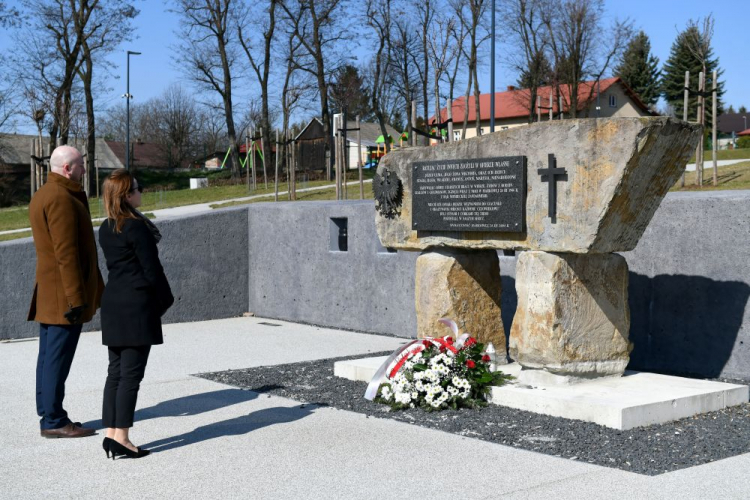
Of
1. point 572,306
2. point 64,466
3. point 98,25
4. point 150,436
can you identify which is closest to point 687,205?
point 572,306

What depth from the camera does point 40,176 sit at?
21.8m

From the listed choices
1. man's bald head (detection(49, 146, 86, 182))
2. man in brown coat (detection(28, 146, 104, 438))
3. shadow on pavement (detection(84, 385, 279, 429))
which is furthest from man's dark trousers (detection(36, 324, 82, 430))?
man's bald head (detection(49, 146, 86, 182))

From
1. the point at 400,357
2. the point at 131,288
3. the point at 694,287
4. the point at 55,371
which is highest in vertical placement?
the point at 131,288

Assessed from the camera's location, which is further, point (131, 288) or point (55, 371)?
point (55, 371)

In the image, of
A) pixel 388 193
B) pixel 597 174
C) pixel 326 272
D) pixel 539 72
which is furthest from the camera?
pixel 539 72

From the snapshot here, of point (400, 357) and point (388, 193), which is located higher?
point (388, 193)

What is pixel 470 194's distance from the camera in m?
7.60

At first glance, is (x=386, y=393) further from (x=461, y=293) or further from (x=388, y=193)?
(x=388, y=193)

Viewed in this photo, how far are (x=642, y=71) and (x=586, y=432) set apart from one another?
6166 centimetres

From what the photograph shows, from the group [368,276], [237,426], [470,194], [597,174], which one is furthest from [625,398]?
[368,276]

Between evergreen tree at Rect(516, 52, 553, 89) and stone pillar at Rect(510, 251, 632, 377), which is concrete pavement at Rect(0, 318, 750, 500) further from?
evergreen tree at Rect(516, 52, 553, 89)

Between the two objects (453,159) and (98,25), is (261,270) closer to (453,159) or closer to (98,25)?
(453,159)

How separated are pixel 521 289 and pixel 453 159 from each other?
135 cm

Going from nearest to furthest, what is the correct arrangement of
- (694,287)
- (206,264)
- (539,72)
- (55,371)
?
(55,371)
(694,287)
(206,264)
(539,72)
